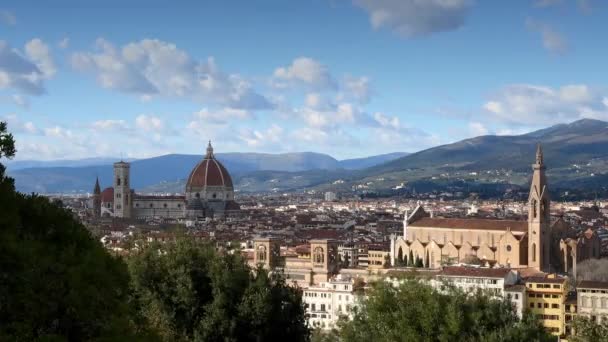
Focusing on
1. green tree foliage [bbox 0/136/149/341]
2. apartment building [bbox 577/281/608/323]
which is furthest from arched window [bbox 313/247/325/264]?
green tree foliage [bbox 0/136/149/341]

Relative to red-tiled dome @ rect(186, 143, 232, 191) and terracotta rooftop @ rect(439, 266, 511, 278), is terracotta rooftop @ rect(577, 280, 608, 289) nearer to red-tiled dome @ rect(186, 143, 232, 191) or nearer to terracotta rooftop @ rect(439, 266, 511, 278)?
terracotta rooftop @ rect(439, 266, 511, 278)

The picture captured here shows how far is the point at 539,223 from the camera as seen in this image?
54.8 meters

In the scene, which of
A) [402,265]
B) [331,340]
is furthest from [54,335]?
[402,265]

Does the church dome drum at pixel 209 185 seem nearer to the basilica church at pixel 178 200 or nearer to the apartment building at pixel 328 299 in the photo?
the basilica church at pixel 178 200

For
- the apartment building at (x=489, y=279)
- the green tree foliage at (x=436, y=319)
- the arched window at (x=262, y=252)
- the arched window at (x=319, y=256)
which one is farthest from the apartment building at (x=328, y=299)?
the green tree foliage at (x=436, y=319)

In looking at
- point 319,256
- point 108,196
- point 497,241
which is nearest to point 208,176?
point 108,196

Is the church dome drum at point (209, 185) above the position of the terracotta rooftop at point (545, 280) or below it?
above

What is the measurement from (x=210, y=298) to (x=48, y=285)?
8.88 m

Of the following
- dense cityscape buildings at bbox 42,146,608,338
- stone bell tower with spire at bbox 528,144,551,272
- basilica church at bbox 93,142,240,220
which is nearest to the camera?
dense cityscape buildings at bbox 42,146,608,338

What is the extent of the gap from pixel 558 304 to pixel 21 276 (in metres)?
30.3

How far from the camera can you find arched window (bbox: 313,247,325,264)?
49406mm

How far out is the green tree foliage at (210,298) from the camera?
746 inches

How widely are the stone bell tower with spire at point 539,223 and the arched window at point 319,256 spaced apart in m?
12.0

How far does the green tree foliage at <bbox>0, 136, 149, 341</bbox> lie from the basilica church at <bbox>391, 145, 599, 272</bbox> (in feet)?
139
